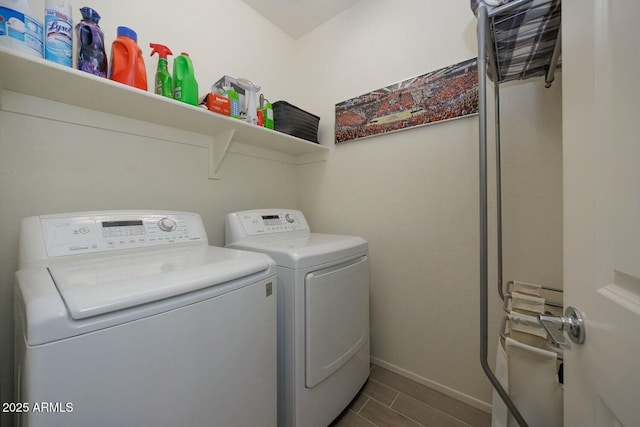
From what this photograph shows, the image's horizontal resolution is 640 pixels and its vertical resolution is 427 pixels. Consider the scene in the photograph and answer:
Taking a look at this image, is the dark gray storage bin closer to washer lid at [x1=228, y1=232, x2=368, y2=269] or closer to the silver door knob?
washer lid at [x1=228, y1=232, x2=368, y2=269]

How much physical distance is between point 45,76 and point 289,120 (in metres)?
1.14

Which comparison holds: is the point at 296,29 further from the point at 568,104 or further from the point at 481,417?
the point at 481,417

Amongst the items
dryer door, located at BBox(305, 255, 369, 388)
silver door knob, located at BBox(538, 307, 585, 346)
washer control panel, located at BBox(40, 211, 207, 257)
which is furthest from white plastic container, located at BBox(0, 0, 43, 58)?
silver door knob, located at BBox(538, 307, 585, 346)

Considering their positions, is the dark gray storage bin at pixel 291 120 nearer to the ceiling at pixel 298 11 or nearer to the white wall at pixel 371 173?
the white wall at pixel 371 173

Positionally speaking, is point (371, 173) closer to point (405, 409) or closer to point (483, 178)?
point (483, 178)

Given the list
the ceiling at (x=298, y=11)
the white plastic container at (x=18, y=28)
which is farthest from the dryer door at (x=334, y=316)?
the ceiling at (x=298, y=11)

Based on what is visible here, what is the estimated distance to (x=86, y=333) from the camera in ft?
1.61

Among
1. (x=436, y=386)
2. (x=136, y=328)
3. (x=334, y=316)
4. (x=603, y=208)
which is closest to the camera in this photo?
(x=603, y=208)

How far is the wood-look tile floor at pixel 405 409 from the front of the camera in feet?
3.96

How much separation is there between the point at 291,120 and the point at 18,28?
3.93 ft

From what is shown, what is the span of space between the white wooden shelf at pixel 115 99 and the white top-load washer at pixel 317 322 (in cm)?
55

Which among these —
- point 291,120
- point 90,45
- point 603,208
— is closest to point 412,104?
point 291,120

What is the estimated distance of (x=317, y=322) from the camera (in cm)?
105

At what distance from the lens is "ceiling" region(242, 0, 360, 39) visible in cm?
175
